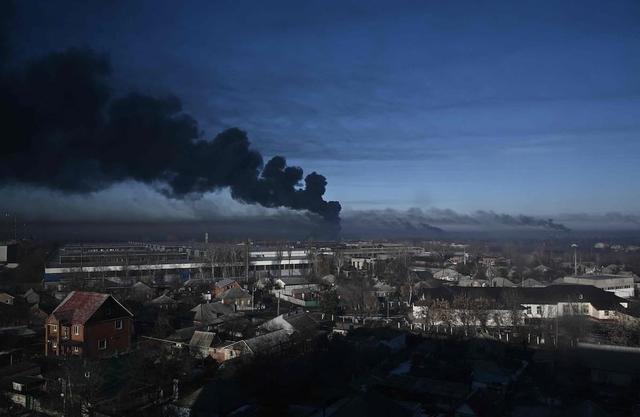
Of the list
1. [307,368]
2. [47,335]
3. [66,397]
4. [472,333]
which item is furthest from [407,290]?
[66,397]

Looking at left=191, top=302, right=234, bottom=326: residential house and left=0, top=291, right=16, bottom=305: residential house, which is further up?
left=0, top=291, right=16, bottom=305: residential house

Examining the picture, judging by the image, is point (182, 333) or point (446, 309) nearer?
point (182, 333)

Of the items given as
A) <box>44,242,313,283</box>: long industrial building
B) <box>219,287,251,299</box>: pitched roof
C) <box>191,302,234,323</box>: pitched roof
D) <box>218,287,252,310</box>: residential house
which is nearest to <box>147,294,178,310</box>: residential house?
<box>218,287,252,310</box>: residential house

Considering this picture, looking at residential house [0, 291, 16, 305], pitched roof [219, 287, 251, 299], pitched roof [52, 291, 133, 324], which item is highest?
pitched roof [52, 291, 133, 324]

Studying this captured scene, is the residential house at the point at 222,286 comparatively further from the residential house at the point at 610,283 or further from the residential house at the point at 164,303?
the residential house at the point at 610,283

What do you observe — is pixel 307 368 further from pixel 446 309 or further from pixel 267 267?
pixel 267 267

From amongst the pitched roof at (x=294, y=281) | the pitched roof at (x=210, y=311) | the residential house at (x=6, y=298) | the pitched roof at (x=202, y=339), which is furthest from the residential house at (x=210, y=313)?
the pitched roof at (x=294, y=281)

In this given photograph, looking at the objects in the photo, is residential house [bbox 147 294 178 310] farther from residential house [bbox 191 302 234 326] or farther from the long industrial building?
the long industrial building
